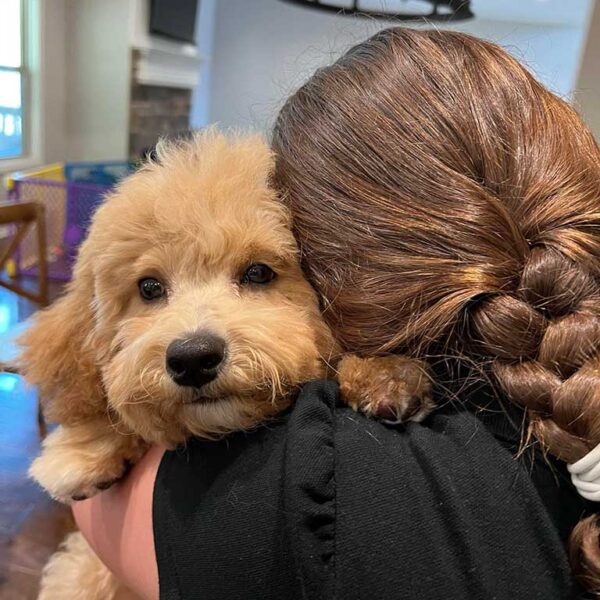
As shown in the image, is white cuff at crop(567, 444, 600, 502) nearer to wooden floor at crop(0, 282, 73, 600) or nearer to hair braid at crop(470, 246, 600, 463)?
hair braid at crop(470, 246, 600, 463)

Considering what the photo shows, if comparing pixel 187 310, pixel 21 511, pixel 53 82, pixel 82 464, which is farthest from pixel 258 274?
pixel 53 82

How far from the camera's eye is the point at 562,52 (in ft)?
26.0

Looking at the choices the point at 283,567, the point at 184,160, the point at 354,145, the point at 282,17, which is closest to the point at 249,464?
the point at 283,567

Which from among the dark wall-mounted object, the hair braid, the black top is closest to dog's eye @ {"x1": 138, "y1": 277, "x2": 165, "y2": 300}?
the black top

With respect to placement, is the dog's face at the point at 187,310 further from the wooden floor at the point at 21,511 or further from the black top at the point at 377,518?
the wooden floor at the point at 21,511

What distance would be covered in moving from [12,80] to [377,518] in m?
5.55

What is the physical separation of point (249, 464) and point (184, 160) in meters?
0.53

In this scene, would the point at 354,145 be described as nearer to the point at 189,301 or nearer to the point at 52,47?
the point at 189,301

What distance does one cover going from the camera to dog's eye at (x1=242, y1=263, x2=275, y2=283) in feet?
3.24

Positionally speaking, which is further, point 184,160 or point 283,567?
point 184,160

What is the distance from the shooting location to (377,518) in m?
0.62

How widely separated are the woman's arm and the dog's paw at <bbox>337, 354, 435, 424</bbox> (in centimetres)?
30

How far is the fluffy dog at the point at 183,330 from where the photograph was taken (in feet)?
A: 2.73

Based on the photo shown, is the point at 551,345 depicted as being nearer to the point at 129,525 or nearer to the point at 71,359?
the point at 129,525
